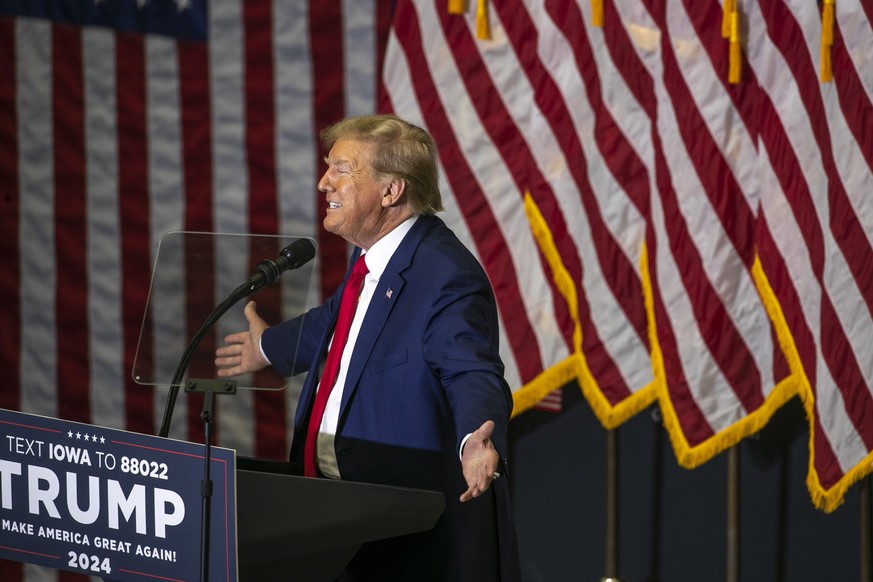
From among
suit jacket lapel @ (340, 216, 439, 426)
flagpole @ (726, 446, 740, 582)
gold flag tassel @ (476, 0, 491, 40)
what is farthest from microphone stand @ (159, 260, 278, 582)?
flagpole @ (726, 446, 740, 582)

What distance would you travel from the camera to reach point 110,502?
157 cm

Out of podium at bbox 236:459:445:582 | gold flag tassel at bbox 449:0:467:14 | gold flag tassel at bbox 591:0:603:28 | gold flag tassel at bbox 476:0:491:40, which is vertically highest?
gold flag tassel at bbox 449:0:467:14

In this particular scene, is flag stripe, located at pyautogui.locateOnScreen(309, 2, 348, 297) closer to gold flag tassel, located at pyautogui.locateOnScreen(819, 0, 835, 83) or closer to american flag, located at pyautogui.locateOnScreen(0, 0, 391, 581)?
american flag, located at pyautogui.locateOnScreen(0, 0, 391, 581)

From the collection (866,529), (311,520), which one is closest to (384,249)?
(311,520)

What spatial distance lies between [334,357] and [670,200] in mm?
1351

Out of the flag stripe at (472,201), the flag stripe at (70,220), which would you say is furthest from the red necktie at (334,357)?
the flag stripe at (70,220)

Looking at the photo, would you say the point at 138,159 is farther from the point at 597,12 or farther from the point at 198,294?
the point at 198,294

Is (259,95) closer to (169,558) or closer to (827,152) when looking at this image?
(827,152)

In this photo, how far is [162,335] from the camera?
1868 millimetres

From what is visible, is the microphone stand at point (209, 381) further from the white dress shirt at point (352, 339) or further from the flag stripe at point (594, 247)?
the flag stripe at point (594, 247)

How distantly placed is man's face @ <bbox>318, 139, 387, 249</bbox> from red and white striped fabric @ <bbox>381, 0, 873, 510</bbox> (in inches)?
46.2

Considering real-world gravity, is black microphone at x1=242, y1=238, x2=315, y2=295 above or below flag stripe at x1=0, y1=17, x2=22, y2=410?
below

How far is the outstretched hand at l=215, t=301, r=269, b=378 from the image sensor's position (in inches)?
72.8

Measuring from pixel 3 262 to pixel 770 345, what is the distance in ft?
8.07
